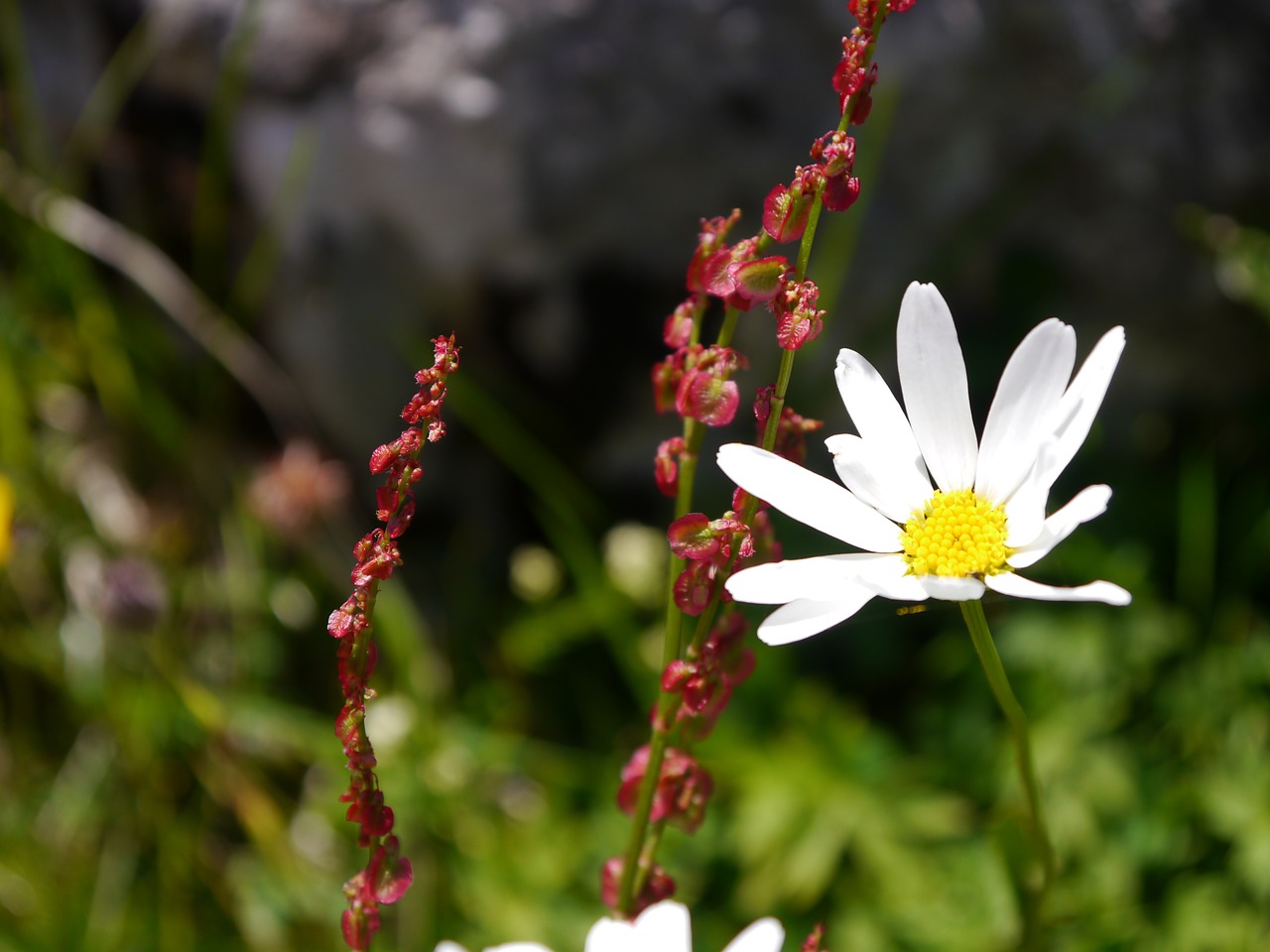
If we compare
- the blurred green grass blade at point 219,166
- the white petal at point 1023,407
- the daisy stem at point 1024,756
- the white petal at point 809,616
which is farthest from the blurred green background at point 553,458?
the white petal at point 809,616

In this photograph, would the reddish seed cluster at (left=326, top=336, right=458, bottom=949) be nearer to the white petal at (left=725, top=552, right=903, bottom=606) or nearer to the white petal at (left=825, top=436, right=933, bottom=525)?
the white petal at (left=725, top=552, right=903, bottom=606)

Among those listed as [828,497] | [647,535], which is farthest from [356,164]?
[828,497]

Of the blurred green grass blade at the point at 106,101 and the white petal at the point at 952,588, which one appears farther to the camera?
the blurred green grass blade at the point at 106,101

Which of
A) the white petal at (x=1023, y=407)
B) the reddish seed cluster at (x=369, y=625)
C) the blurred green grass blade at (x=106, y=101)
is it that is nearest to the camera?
the reddish seed cluster at (x=369, y=625)

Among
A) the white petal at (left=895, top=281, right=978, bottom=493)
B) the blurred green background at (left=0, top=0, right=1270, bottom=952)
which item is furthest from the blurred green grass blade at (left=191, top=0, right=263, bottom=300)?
the white petal at (left=895, top=281, right=978, bottom=493)

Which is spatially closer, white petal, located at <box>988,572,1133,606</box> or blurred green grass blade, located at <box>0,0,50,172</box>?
white petal, located at <box>988,572,1133,606</box>

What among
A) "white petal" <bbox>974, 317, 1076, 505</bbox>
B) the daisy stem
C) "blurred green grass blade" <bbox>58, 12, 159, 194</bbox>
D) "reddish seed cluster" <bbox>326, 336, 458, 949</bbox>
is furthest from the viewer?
"blurred green grass blade" <bbox>58, 12, 159, 194</bbox>

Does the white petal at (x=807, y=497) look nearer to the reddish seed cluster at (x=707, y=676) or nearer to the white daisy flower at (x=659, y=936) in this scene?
the reddish seed cluster at (x=707, y=676)
